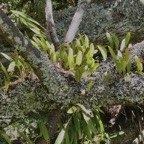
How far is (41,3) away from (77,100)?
1.06 metres

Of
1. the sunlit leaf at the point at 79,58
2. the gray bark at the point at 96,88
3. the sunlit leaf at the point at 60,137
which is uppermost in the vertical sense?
Answer: the sunlit leaf at the point at 79,58

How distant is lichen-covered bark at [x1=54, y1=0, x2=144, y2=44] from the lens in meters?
2.19

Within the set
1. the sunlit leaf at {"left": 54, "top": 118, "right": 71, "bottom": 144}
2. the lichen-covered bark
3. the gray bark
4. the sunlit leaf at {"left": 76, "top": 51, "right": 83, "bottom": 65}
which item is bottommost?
the sunlit leaf at {"left": 54, "top": 118, "right": 71, "bottom": 144}

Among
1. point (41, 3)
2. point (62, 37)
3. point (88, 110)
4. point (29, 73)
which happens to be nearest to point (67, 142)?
point (88, 110)

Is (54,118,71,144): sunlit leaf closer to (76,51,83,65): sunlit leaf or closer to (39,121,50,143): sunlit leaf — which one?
(39,121,50,143): sunlit leaf

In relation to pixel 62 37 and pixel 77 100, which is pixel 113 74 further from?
pixel 62 37

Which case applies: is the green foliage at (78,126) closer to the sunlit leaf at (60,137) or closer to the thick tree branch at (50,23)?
the sunlit leaf at (60,137)

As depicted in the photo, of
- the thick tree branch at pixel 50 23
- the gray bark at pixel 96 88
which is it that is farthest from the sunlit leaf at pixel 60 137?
the thick tree branch at pixel 50 23

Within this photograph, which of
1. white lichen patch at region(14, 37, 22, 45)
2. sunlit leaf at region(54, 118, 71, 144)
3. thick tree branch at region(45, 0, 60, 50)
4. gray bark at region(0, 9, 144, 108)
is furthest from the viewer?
thick tree branch at region(45, 0, 60, 50)

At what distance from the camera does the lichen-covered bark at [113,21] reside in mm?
2188

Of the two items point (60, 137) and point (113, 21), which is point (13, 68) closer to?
point (60, 137)

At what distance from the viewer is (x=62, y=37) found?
7.48ft

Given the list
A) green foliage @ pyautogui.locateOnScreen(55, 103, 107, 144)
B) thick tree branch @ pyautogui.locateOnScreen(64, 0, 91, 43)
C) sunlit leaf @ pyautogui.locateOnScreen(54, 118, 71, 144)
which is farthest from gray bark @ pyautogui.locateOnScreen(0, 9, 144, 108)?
thick tree branch @ pyautogui.locateOnScreen(64, 0, 91, 43)

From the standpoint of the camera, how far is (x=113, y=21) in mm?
2217
